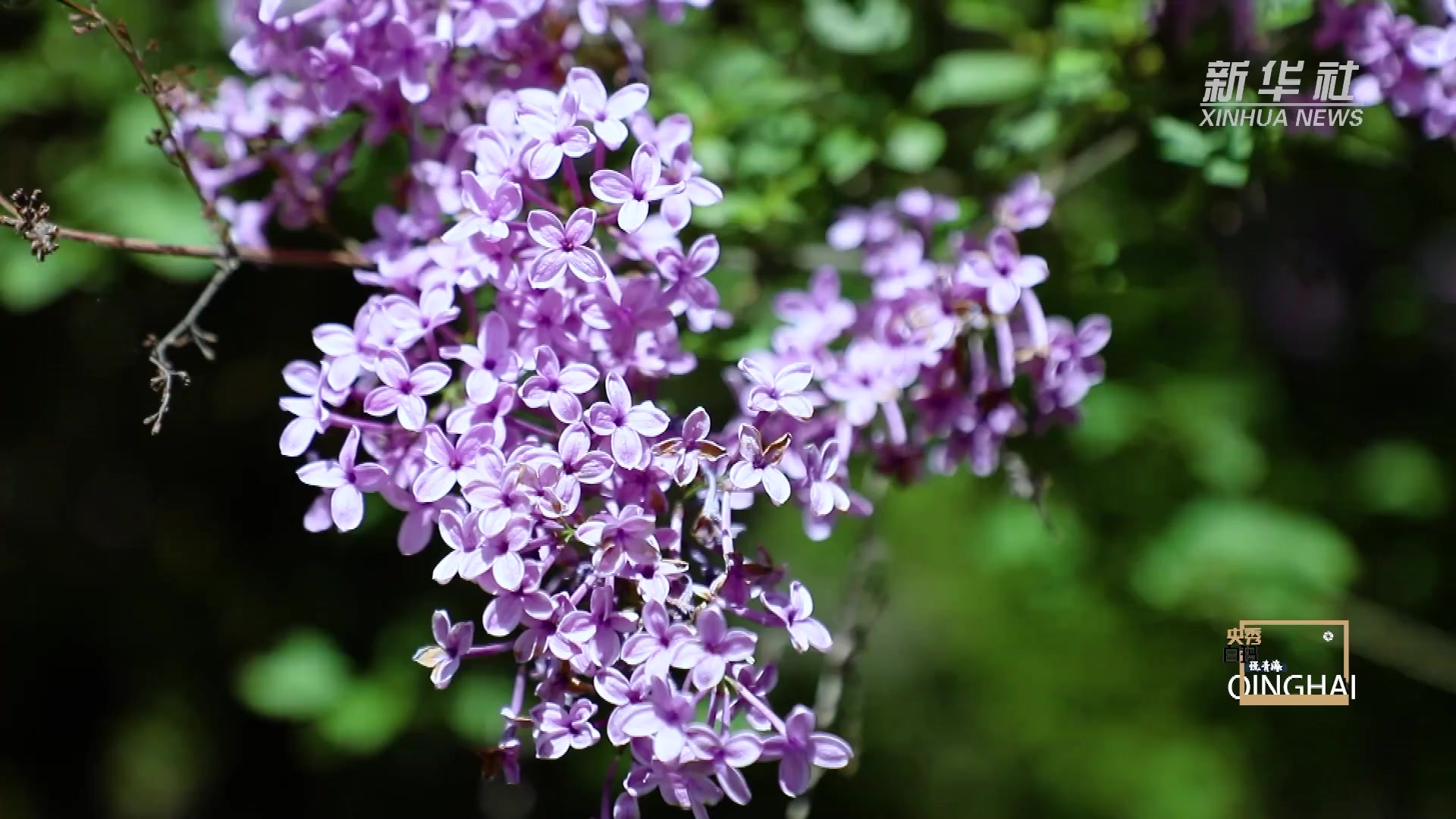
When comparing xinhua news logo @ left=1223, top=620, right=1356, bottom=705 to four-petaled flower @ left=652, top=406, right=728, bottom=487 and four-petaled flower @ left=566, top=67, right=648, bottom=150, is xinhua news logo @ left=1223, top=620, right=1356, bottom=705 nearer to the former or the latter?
four-petaled flower @ left=652, top=406, right=728, bottom=487

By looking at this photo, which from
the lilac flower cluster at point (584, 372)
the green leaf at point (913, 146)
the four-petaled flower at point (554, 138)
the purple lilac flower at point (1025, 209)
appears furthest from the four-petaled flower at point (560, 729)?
the green leaf at point (913, 146)

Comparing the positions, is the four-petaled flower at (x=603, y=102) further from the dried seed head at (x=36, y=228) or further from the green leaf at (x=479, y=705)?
the green leaf at (x=479, y=705)

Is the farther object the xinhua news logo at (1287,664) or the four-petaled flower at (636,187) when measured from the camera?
the xinhua news logo at (1287,664)

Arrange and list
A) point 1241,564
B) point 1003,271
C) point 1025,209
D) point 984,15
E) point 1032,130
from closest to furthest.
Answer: point 1003,271, point 1025,209, point 1032,130, point 984,15, point 1241,564

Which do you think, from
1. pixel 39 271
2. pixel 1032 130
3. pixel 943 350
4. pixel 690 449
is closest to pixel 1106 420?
pixel 1032 130

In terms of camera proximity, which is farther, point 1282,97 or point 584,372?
point 1282,97

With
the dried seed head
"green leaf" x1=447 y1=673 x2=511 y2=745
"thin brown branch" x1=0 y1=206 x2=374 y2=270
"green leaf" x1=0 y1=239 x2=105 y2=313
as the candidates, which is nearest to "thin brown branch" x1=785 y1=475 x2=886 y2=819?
"green leaf" x1=447 y1=673 x2=511 y2=745

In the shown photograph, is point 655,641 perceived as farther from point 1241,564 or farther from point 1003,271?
point 1241,564
